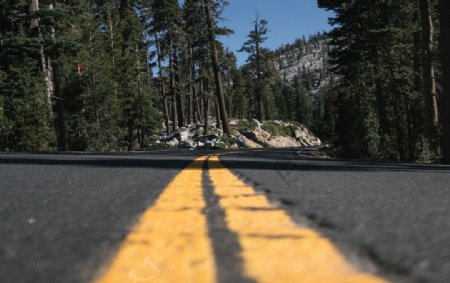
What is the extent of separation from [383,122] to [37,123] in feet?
53.1

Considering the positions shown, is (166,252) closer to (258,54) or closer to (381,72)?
(381,72)

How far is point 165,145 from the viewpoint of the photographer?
109ft

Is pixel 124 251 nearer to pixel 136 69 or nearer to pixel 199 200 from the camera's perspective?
pixel 199 200

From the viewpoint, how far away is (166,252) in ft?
4.07

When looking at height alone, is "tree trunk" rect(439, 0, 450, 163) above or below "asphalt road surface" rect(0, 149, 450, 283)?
above

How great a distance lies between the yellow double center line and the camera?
3.39 feet

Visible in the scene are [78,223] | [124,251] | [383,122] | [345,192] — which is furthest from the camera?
[383,122]

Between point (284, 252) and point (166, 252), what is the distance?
13.0 inches

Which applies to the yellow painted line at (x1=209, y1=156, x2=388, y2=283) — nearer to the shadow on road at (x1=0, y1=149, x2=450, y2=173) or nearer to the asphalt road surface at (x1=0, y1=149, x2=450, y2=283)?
the asphalt road surface at (x1=0, y1=149, x2=450, y2=283)

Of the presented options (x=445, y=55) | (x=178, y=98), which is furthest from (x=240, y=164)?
(x=178, y=98)

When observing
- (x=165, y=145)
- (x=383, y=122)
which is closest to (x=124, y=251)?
(x=383, y=122)

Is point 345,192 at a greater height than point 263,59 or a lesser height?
lesser

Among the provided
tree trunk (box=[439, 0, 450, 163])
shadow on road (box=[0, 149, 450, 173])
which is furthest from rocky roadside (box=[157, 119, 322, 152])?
shadow on road (box=[0, 149, 450, 173])

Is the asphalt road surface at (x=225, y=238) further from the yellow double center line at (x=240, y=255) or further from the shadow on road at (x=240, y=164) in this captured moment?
the shadow on road at (x=240, y=164)
